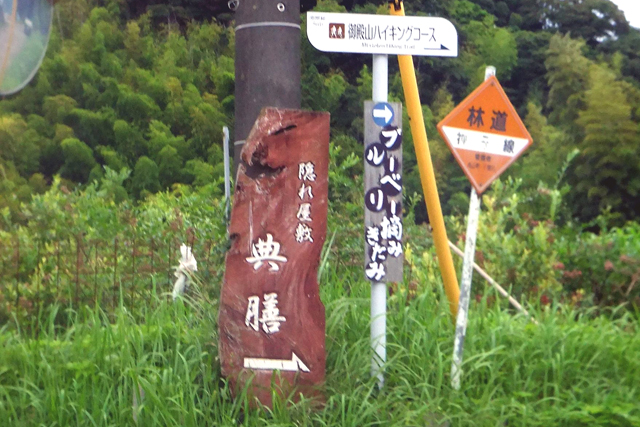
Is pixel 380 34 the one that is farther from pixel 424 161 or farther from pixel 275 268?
pixel 275 268

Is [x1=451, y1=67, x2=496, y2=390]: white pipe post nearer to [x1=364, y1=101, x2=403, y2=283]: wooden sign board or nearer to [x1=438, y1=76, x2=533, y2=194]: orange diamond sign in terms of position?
[x1=438, y1=76, x2=533, y2=194]: orange diamond sign

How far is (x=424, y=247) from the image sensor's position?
7188mm

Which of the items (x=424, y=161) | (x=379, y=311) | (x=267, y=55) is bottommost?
(x=379, y=311)

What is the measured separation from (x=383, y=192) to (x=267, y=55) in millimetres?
978

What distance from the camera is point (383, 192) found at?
4316 mm

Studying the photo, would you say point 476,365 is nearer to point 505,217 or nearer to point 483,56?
point 505,217

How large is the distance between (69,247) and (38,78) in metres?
32.3

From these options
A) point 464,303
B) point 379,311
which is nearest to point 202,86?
point 379,311

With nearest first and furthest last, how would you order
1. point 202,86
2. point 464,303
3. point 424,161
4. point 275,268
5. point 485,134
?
1. point 275,268
2. point 464,303
3. point 485,134
4. point 424,161
5. point 202,86

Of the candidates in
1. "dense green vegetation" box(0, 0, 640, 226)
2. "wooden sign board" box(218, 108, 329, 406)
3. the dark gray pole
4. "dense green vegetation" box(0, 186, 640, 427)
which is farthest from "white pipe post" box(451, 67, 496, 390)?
"dense green vegetation" box(0, 0, 640, 226)

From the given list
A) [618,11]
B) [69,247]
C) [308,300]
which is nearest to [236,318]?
[308,300]

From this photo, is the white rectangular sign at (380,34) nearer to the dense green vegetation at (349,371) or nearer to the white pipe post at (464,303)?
the white pipe post at (464,303)

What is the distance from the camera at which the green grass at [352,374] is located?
4.01 m

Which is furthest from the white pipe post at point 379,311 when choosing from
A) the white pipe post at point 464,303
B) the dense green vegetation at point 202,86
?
the dense green vegetation at point 202,86
